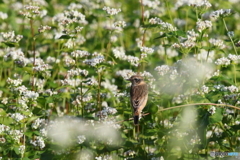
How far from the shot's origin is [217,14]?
20.2ft

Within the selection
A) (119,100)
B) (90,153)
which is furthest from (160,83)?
(90,153)

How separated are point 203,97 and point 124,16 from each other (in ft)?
22.5

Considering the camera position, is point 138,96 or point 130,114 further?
point 130,114

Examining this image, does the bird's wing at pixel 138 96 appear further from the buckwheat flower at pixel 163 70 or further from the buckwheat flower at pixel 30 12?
the buckwheat flower at pixel 30 12

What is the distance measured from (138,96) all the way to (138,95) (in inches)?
1.4

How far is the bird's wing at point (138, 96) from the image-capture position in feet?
18.8

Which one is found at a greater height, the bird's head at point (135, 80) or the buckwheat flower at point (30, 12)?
the buckwheat flower at point (30, 12)

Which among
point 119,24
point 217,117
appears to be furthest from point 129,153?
point 119,24

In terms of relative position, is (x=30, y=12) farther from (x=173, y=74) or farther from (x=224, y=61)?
(x=224, y=61)

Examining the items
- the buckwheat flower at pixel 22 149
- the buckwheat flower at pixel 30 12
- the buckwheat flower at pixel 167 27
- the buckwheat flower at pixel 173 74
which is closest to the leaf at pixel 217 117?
the buckwheat flower at pixel 173 74

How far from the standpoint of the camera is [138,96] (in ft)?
19.1

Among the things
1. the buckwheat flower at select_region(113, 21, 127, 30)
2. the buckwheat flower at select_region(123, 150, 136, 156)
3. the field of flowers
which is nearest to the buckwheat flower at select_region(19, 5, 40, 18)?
the field of flowers

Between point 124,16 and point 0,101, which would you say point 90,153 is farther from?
point 124,16

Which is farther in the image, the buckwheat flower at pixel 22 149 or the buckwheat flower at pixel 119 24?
the buckwheat flower at pixel 119 24
